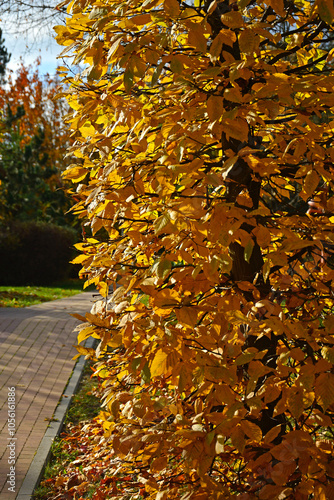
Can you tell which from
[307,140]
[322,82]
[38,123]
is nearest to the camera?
[322,82]

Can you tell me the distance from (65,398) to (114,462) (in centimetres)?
329

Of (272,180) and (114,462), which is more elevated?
(272,180)

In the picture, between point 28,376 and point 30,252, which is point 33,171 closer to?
point 30,252

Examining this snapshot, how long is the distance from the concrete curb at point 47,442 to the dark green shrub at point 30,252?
516 inches

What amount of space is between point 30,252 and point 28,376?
44.7 feet

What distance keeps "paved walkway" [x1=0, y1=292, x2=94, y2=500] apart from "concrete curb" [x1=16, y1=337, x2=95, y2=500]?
5 centimetres

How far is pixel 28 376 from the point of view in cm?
654

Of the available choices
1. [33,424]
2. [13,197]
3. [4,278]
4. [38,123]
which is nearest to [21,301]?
[4,278]

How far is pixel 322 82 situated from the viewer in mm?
2133

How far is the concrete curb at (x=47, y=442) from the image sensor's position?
3940mm

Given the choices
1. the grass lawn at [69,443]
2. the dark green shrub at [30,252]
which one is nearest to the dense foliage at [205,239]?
the grass lawn at [69,443]

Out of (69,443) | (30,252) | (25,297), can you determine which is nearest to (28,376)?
(69,443)

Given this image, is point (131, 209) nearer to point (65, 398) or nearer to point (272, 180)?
point (272, 180)

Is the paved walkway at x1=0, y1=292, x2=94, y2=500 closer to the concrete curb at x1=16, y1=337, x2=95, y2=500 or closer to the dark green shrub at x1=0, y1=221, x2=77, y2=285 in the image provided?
the concrete curb at x1=16, y1=337, x2=95, y2=500
